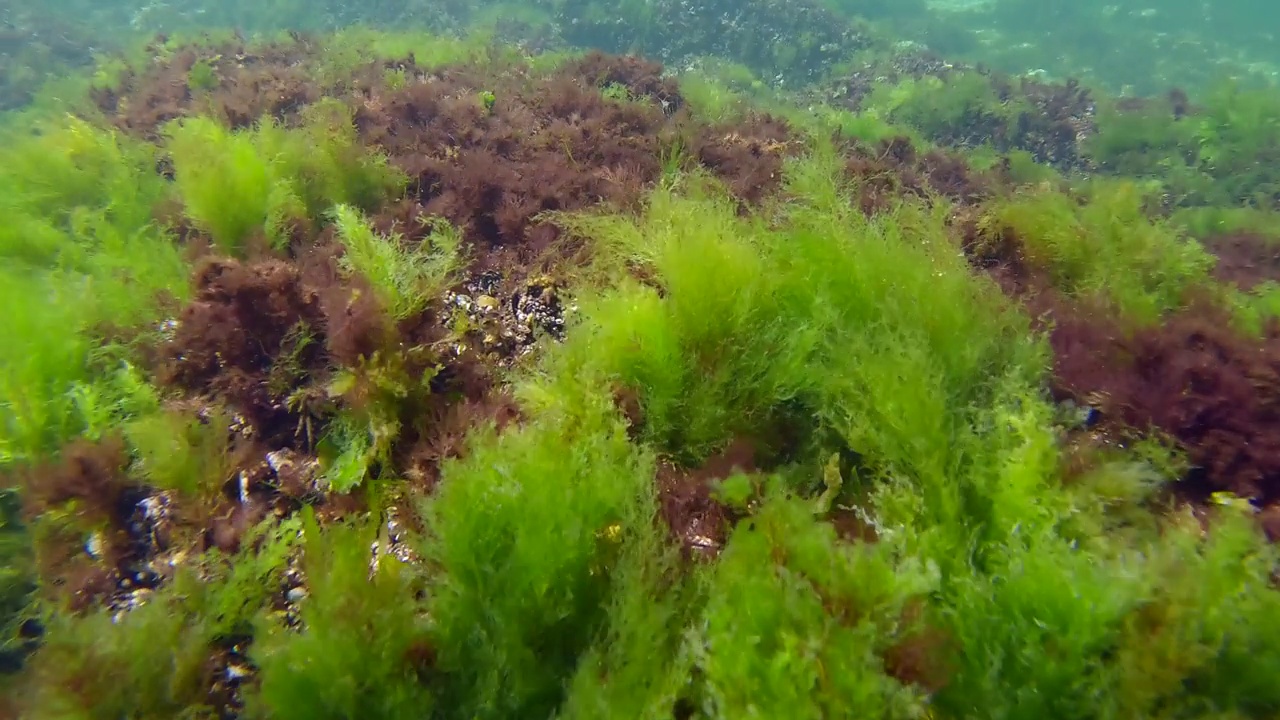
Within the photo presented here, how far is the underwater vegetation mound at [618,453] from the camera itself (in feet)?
5.45

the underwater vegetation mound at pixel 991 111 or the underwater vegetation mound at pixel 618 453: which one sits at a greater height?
the underwater vegetation mound at pixel 618 453

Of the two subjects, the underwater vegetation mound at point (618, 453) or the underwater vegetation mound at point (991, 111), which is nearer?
the underwater vegetation mound at point (618, 453)

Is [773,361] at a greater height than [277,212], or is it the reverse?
[277,212]

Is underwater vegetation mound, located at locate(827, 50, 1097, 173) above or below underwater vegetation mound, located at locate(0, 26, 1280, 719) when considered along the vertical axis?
below

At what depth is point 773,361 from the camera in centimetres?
260

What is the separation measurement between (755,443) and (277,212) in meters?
3.37

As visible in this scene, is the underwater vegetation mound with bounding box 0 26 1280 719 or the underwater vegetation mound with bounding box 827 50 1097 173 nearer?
the underwater vegetation mound with bounding box 0 26 1280 719

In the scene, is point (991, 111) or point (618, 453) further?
point (991, 111)

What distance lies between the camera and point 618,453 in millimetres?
2275

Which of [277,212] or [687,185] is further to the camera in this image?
[687,185]

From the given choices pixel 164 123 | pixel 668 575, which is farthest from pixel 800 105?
pixel 668 575

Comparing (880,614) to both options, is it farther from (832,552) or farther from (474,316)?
(474,316)

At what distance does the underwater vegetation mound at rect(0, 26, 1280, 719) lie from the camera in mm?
1661

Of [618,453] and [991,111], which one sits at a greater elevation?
[618,453]
